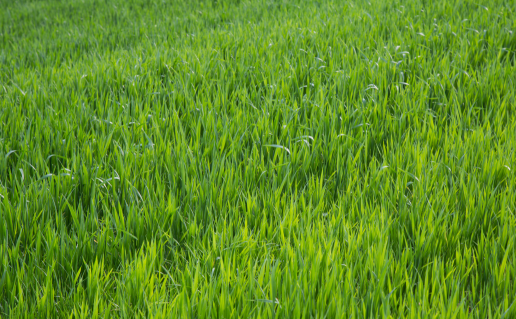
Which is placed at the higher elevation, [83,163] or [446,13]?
[446,13]

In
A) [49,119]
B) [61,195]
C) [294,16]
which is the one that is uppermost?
[294,16]

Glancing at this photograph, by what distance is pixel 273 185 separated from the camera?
1.64 meters

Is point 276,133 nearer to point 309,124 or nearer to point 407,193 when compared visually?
point 309,124

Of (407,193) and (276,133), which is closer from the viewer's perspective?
(407,193)

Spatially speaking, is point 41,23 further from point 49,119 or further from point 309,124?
point 309,124

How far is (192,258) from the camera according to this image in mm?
1367

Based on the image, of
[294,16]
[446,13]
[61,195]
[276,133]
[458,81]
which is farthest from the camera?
[294,16]

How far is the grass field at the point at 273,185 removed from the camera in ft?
3.84

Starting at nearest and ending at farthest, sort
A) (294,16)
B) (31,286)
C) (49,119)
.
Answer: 1. (31,286)
2. (49,119)
3. (294,16)

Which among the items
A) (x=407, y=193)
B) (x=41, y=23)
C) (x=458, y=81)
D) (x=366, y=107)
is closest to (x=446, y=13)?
(x=458, y=81)

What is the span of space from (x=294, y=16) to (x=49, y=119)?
3.20 metres

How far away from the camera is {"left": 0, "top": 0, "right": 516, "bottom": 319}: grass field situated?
3.84ft

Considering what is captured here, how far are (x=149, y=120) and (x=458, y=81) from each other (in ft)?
6.27

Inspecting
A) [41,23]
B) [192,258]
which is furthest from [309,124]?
[41,23]
